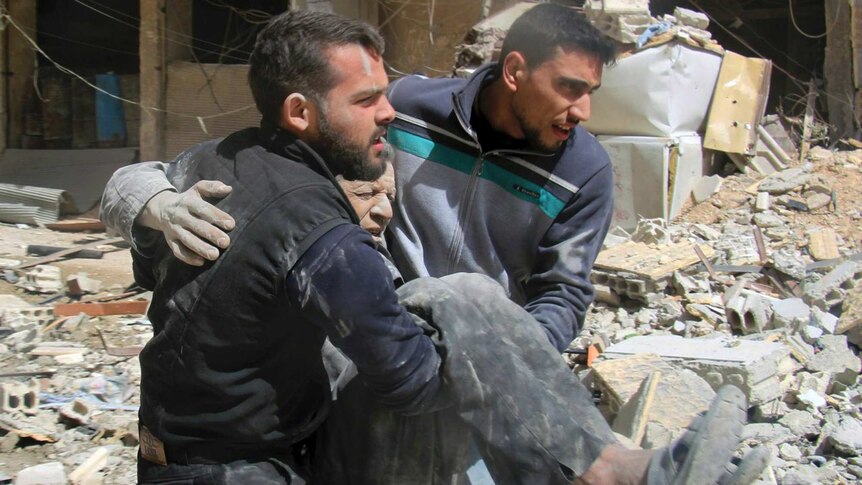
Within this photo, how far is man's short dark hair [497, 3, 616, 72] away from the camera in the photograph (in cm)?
289

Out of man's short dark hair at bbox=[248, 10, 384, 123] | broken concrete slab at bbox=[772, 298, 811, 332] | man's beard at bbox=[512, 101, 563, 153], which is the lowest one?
broken concrete slab at bbox=[772, 298, 811, 332]

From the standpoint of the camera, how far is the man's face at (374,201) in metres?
2.76

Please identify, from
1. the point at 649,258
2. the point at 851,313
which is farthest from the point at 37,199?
the point at 851,313

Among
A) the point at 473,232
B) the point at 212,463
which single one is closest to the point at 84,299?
the point at 473,232

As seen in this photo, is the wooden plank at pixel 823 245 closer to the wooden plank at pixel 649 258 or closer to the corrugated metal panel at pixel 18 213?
the wooden plank at pixel 649 258

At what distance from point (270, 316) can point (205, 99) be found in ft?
26.5

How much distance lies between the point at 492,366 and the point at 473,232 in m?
1.04

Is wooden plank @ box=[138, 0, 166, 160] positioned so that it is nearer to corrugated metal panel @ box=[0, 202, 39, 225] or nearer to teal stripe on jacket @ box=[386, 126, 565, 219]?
corrugated metal panel @ box=[0, 202, 39, 225]

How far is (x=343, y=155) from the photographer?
6.74 ft

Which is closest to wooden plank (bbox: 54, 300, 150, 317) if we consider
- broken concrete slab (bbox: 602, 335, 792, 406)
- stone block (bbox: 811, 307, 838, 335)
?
broken concrete slab (bbox: 602, 335, 792, 406)

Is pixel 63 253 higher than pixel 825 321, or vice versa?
pixel 825 321

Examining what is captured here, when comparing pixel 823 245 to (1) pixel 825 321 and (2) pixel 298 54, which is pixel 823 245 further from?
(2) pixel 298 54

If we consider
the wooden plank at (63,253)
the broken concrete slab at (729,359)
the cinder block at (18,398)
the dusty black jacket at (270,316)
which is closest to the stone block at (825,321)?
the broken concrete slab at (729,359)

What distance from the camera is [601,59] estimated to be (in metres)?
2.90
